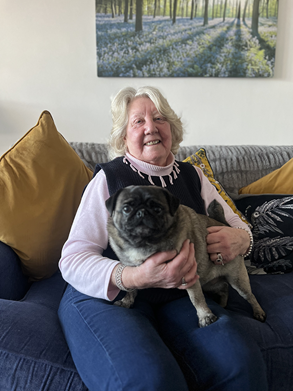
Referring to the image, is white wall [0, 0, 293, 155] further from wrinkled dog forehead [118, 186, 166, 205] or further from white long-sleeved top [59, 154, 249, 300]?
wrinkled dog forehead [118, 186, 166, 205]

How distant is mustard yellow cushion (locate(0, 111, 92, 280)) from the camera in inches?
57.8

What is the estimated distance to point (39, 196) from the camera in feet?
5.16

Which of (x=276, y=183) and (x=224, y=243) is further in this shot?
(x=276, y=183)

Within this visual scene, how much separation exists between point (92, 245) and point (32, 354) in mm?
431

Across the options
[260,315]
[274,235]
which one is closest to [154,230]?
[260,315]

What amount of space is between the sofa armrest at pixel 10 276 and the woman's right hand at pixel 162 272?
0.60 metres

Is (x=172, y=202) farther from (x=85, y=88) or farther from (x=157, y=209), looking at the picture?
(x=85, y=88)

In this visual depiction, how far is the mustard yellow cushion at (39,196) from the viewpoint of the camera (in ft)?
4.82

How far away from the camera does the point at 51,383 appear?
97cm

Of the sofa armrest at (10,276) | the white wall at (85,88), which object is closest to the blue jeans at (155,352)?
the sofa armrest at (10,276)

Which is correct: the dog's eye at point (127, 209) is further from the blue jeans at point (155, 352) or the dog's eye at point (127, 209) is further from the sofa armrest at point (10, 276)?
the sofa armrest at point (10, 276)

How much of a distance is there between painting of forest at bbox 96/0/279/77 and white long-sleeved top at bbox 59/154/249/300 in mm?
1661

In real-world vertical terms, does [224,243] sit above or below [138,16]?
below

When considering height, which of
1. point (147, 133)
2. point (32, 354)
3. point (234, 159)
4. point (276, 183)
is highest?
point (147, 133)
